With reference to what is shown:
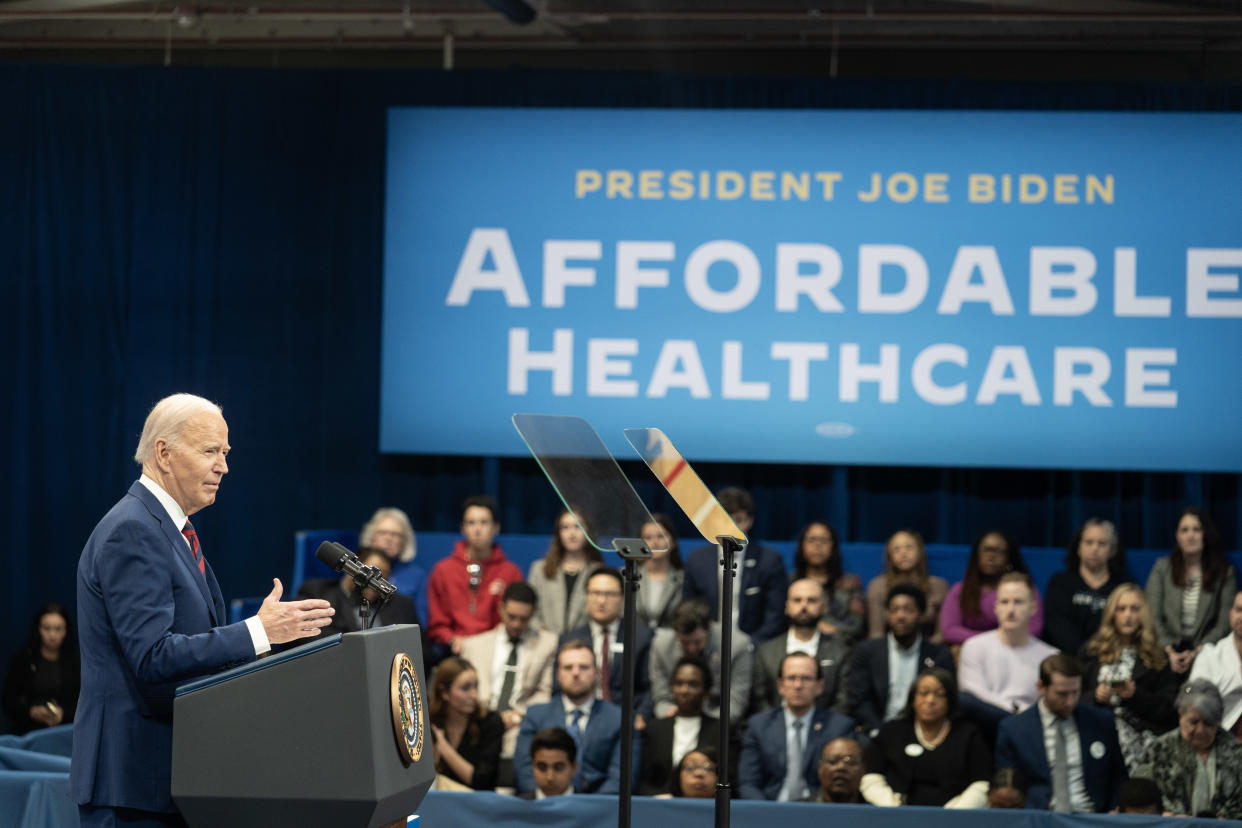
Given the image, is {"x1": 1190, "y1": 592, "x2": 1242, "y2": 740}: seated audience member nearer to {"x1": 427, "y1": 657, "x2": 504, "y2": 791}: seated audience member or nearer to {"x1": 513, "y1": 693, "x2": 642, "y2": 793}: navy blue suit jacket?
{"x1": 513, "y1": 693, "x2": 642, "y2": 793}: navy blue suit jacket

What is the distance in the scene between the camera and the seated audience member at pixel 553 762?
14.8ft

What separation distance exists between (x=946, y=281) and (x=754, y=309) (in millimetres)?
887

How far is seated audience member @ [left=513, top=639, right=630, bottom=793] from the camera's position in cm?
479

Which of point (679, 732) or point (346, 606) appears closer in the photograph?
point (679, 732)

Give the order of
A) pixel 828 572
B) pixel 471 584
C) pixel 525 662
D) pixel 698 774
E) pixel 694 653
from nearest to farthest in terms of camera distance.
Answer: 1. pixel 698 774
2. pixel 694 653
3. pixel 525 662
4. pixel 828 572
5. pixel 471 584

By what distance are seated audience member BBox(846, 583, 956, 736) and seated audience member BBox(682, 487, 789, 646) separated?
1.59 ft

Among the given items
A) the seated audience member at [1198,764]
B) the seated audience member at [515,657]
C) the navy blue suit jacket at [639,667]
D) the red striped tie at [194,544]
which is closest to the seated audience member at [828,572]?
the navy blue suit jacket at [639,667]

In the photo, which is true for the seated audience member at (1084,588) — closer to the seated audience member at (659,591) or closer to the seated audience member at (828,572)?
the seated audience member at (828,572)

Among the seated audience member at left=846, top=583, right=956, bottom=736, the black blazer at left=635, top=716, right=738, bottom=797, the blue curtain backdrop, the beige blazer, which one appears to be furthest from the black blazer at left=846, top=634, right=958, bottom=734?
the blue curtain backdrop

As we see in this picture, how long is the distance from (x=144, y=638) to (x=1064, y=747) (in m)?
3.53

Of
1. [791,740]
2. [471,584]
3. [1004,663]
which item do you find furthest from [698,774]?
[471,584]

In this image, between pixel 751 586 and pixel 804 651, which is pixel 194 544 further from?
pixel 751 586

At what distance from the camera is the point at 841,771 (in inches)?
177

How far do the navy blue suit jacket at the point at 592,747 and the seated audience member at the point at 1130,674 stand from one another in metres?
1.68
